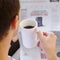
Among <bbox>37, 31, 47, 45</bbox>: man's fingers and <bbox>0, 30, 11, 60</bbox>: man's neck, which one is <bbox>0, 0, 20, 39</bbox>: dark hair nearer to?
<bbox>0, 30, 11, 60</bbox>: man's neck

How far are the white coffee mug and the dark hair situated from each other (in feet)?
1.00

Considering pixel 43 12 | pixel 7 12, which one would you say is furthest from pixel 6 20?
pixel 43 12

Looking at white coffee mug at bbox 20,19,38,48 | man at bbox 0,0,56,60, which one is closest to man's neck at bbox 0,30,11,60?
man at bbox 0,0,56,60

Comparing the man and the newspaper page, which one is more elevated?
the man

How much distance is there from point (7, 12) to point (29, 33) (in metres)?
0.36

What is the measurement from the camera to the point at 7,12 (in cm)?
72

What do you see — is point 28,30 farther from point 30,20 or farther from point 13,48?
point 13,48

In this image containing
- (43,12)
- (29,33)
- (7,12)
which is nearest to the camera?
(7,12)

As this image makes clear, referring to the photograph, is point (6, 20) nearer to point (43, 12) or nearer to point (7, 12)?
point (7, 12)

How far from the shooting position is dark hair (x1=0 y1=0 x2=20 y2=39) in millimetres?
706

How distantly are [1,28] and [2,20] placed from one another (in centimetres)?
4

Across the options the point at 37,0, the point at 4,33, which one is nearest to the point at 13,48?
the point at 37,0

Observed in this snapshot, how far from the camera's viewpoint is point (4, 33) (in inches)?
30.2

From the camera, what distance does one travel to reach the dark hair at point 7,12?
71 cm
